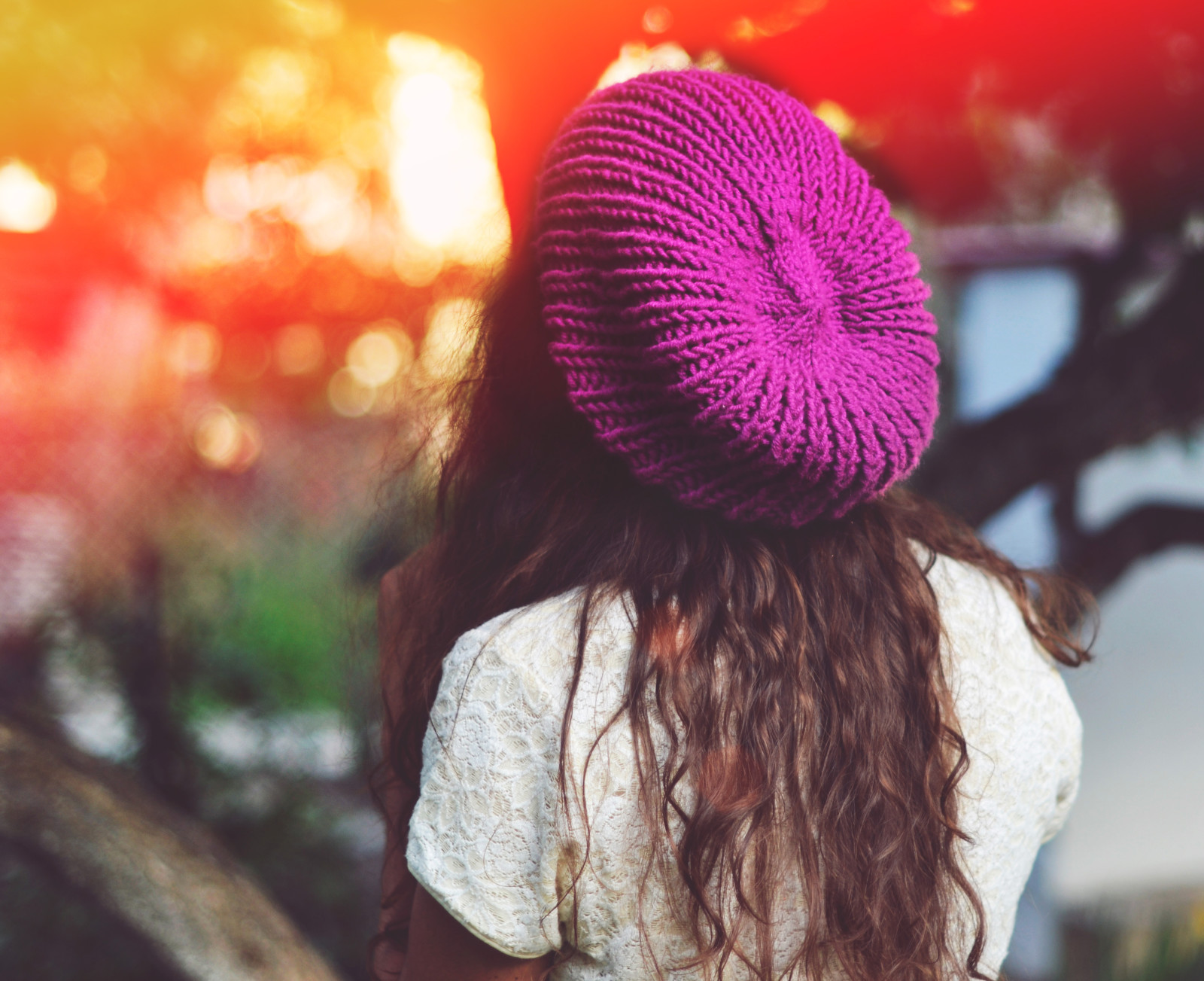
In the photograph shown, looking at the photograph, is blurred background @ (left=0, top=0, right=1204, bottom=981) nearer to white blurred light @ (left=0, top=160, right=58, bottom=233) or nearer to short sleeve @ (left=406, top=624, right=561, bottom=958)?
white blurred light @ (left=0, top=160, right=58, bottom=233)

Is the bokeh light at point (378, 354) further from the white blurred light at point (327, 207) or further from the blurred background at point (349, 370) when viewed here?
the white blurred light at point (327, 207)

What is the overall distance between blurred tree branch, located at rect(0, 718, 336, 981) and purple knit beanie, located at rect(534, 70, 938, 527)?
124 centimetres

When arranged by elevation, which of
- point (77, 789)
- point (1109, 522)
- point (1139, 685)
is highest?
point (77, 789)

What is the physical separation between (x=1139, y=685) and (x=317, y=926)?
2799 mm

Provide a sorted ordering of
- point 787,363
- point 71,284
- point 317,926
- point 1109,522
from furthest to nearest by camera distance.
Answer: point 317,926
point 71,284
point 1109,522
point 787,363

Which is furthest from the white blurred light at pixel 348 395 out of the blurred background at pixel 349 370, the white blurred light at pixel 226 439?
the white blurred light at pixel 226 439

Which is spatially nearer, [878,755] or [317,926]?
[878,755]

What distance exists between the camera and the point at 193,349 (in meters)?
3.21

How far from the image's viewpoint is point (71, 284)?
2.85 m

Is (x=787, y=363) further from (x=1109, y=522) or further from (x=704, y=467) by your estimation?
(x=1109, y=522)

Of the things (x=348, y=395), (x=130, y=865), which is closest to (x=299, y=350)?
(x=348, y=395)

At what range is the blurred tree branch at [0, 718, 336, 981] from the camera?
1514 mm

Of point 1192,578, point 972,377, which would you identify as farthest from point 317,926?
point 1192,578

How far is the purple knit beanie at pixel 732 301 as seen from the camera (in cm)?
76
